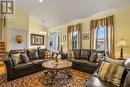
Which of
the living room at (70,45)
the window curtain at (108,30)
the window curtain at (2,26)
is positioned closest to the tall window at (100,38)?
the living room at (70,45)

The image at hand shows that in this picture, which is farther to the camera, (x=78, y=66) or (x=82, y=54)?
(x=82, y=54)

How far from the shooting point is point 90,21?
570 cm

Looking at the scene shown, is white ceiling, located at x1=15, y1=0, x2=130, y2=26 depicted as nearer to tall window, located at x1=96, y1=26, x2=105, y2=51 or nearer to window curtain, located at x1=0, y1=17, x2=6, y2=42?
tall window, located at x1=96, y1=26, x2=105, y2=51

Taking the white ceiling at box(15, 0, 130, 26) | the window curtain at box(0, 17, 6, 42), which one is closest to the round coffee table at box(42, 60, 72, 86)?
the white ceiling at box(15, 0, 130, 26)

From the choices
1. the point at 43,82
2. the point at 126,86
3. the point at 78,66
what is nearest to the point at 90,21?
the point at 78,66

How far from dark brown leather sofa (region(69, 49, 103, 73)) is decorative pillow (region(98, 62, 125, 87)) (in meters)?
1.46

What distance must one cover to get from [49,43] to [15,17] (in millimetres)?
3354

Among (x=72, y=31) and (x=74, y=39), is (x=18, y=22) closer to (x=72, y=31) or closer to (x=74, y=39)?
(x=72, y=31)

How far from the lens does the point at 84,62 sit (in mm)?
4418

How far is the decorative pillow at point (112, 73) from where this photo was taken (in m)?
2.03

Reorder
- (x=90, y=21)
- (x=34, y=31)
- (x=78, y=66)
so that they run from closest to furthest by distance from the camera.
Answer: (x=78, y=66) → (x=90, y=21) → (x=34, y=31)

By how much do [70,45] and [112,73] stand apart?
15.6 ft

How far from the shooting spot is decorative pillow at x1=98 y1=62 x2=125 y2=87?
203cm

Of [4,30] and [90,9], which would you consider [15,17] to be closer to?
[4,30]
